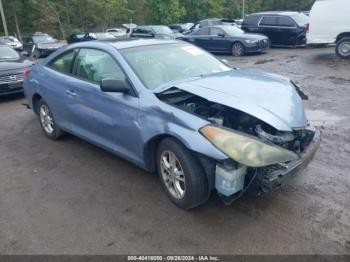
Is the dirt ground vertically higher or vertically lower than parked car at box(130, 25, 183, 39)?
higher

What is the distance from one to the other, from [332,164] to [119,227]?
2712mm

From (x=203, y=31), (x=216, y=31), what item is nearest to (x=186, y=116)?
(x=216, y=31)

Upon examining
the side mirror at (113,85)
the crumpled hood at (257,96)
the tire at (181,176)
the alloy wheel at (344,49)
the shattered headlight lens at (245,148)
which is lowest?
the alloy wheel at (344,49)

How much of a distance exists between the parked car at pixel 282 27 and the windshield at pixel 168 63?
13.0 metres

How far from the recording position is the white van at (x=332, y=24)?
1216cm

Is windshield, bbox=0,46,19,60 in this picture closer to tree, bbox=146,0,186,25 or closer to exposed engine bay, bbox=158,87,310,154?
exposed engine bay, bbox=158,87,310,154

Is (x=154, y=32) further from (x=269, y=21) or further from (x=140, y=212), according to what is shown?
(x=140, y=212)

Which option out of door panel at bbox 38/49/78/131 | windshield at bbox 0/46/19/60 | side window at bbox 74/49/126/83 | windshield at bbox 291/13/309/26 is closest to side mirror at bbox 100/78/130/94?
side window at bbox 74/49/126/83

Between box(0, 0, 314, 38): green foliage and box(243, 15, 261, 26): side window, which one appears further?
box(0, 0, 314, 38): green foliage

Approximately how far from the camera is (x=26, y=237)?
10.4ft

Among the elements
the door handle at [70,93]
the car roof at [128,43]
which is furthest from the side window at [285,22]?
the door handle at [70,93]

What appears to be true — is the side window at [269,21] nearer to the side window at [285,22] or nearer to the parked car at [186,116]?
the side window at [285,22]

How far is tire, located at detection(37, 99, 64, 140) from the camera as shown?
5398 millimetres

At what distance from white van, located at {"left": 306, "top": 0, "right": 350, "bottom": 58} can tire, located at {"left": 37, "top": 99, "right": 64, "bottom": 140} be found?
35.5ft
